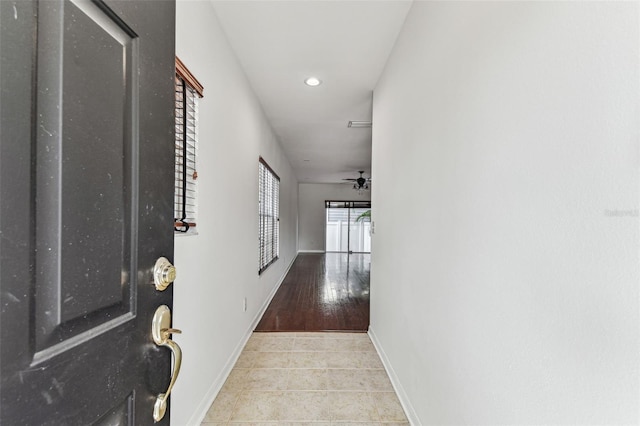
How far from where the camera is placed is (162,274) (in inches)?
27.5

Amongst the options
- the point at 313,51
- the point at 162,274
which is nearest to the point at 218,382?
the point at 162,274

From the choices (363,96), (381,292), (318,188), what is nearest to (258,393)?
(381,292)

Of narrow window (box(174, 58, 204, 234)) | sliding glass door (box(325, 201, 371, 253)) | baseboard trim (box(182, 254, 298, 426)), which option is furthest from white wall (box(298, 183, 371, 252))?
narrow window (box(174, 58, 204, 234))

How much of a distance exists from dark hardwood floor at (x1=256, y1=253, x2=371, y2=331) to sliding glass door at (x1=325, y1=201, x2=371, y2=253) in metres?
3.54

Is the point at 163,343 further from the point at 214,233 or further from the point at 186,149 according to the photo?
the point at 214,233

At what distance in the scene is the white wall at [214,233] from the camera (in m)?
1.51

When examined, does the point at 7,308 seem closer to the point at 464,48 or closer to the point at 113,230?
the point at 113,230

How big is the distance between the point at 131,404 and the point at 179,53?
4.80 feet

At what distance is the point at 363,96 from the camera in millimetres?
3158

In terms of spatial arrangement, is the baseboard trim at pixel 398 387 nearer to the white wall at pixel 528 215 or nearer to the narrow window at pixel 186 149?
the white wall at pixel 528 215

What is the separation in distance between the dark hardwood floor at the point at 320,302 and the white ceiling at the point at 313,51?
2461 mm

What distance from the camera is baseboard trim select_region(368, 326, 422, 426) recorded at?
1660 millimetres

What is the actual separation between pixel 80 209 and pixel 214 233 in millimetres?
1472

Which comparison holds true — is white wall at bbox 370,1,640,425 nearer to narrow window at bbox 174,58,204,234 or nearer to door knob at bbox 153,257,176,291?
door knob at bbox 153,257,176,291
